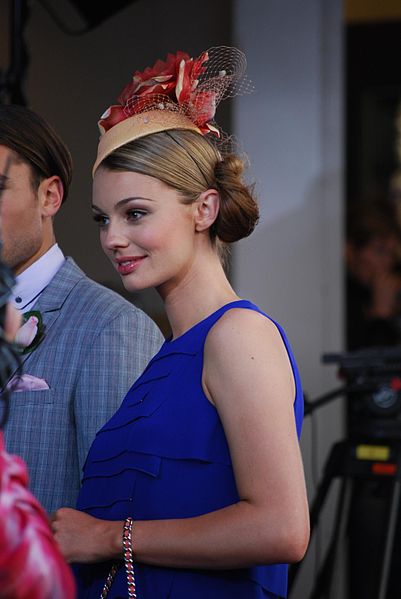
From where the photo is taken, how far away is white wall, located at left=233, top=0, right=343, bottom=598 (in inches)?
152

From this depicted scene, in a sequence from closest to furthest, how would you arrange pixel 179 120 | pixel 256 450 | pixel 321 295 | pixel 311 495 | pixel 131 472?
pixel 256 450, pixel 131 472, pixel 179 120, pixel 311 495, pixel 321 295

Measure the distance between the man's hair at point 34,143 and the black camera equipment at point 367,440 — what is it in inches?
44.6

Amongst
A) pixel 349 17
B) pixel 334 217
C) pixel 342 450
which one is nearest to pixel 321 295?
pixel 334 217

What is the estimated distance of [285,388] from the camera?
1.34m

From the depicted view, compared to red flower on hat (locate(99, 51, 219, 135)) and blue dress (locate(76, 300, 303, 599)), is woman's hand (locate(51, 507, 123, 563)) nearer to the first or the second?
blue dress (locate(76, 300, 303, 599))

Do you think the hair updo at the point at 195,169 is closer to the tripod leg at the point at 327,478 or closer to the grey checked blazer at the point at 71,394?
the grey checked blazer at the point at 71,394

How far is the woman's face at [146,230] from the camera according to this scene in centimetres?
148

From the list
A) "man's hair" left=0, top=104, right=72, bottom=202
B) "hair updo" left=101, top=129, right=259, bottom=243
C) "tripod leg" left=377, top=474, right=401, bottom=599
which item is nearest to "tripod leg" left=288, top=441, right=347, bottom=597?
"tripod leg" left=377, top=474, right=401, bottom=599

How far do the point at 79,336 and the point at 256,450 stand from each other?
0.54m

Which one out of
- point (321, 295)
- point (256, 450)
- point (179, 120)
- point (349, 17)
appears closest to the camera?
point (256, 450)

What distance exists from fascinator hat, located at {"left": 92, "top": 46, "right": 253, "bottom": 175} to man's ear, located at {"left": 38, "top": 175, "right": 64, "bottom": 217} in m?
0.23

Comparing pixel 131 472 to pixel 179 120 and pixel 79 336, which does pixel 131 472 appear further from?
pixel 179 120

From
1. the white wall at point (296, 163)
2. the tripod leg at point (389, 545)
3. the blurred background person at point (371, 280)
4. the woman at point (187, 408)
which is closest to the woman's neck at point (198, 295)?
the woman at point (187, 408)

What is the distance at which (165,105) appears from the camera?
1.62 metres
